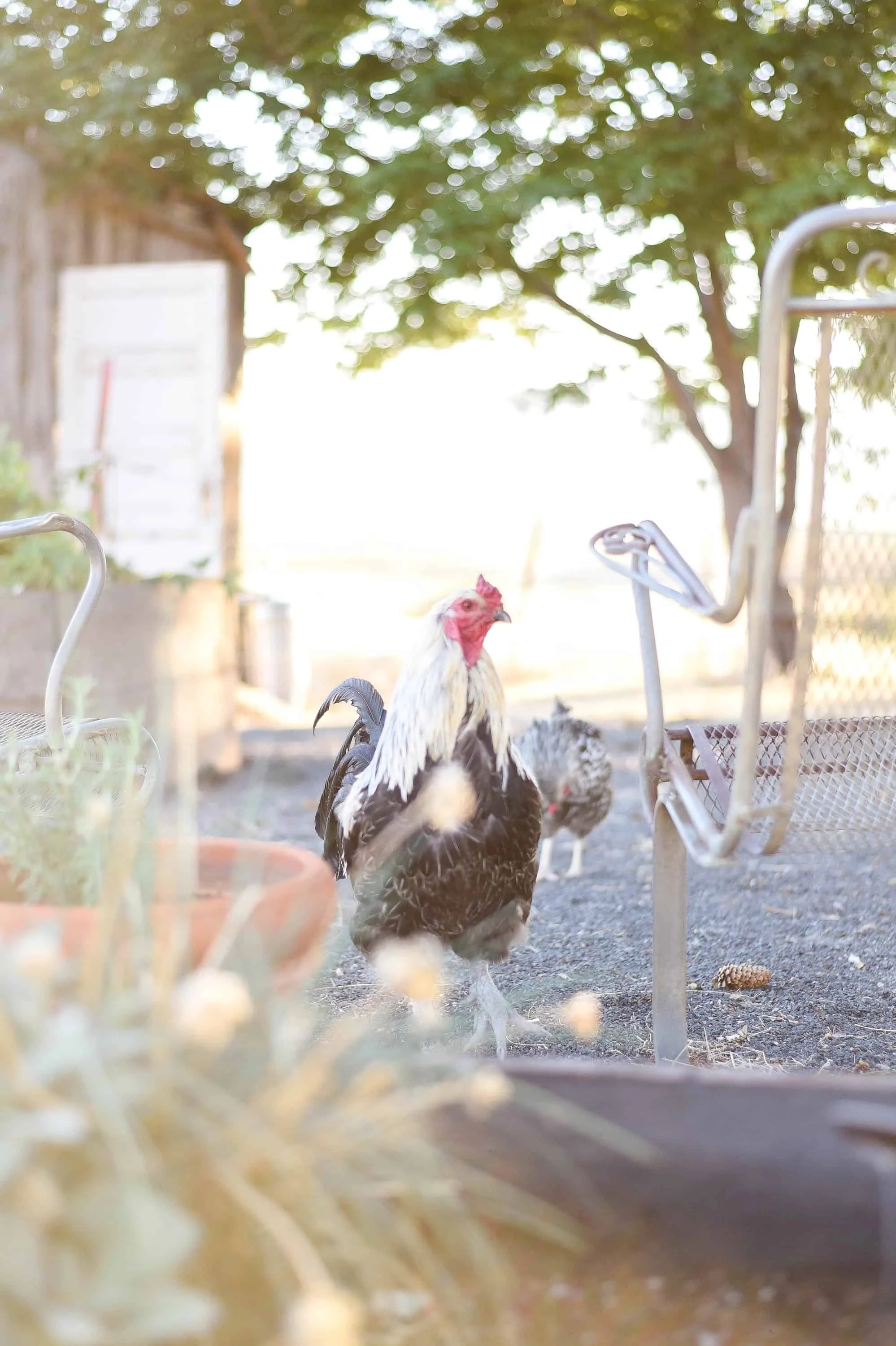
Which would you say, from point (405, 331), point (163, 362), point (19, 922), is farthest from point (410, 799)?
point (405, 331)

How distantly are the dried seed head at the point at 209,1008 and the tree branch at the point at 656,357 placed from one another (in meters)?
8.32

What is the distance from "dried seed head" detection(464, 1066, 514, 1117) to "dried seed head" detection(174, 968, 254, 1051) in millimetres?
204

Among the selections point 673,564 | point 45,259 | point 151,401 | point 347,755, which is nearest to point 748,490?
point 151,401

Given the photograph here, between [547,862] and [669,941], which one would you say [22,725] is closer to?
[669,941]

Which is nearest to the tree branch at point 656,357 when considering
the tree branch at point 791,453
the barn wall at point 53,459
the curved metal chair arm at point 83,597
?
the tree branch at point 791,453

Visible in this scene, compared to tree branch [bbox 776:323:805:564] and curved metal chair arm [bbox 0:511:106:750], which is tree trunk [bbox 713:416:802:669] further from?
curved metal chair arm [bbox 0:511:106:750]

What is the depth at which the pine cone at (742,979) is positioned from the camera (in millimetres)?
3055

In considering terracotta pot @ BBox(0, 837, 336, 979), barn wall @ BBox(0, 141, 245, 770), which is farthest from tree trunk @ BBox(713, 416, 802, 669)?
terracotta pot @ BBox(0, 837, 336, 979)

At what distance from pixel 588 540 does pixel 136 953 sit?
1237 mm

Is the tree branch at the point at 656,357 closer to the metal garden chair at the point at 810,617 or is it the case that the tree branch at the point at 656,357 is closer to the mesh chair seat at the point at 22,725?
the mesh chair seat at the point at 22,725

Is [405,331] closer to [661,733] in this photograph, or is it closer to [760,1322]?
[661,733]

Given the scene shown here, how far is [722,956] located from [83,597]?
6.78 ft

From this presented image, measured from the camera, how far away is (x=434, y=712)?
2.44 m

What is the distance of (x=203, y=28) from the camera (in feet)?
26.0
